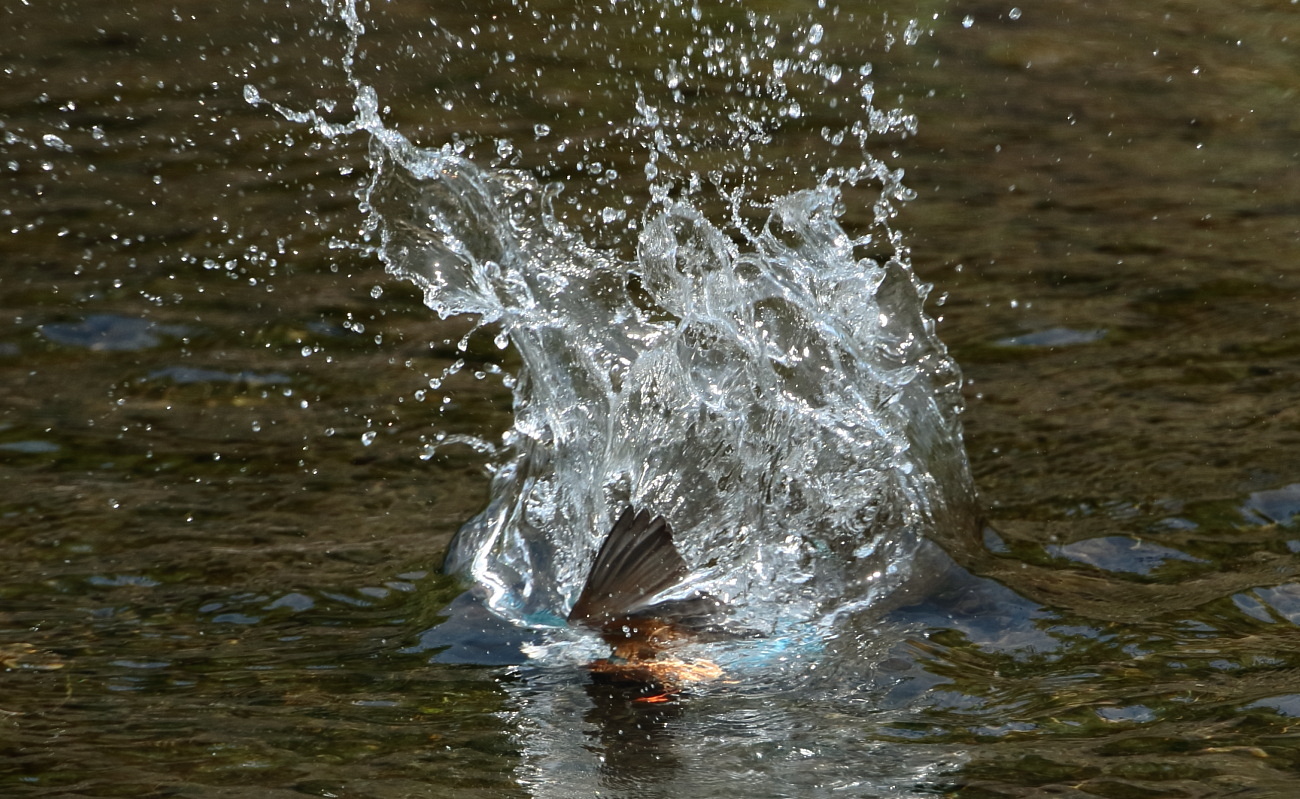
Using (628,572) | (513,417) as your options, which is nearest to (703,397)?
(628,572)

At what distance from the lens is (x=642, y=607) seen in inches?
141

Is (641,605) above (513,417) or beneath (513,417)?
beneath

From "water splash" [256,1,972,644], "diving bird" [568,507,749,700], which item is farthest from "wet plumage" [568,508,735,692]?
"water splash" [256,1,972,644]

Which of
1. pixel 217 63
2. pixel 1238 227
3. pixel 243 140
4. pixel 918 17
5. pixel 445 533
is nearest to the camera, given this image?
pixel 445 533

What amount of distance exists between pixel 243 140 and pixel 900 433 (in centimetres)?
467

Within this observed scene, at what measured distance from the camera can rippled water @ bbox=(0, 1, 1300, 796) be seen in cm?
296

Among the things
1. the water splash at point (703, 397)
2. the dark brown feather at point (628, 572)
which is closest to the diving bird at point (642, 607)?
the dark brown feather at point (628, 572)

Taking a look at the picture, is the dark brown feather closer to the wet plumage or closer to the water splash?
the wet plumage

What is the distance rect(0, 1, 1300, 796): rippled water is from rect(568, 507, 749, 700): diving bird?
0.50 feet

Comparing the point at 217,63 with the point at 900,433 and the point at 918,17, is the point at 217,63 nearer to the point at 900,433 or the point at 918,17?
the point at 918,17

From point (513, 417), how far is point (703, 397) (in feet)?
3.40

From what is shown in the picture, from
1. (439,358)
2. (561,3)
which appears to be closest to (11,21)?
(561,3)

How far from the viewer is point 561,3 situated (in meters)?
10.0

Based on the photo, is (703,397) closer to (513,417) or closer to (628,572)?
(628,572)
